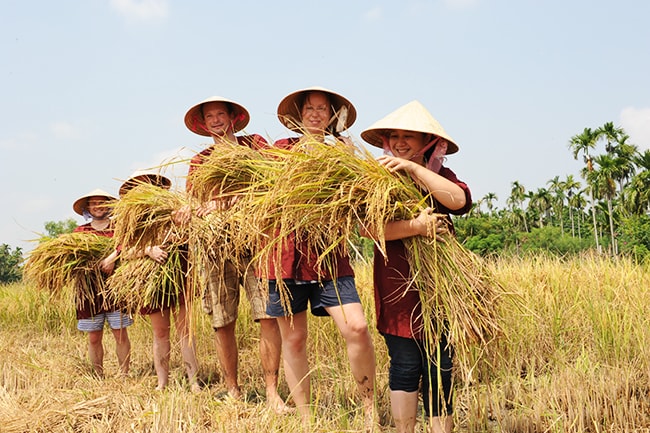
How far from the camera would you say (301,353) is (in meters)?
2.62

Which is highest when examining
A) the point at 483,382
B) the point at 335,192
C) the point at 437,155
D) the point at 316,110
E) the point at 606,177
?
the point at 606,177

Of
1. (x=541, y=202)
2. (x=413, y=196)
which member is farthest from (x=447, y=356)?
(x=541, y=202)

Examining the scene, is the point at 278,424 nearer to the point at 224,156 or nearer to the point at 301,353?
the point at 301,353

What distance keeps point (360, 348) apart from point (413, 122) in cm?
102

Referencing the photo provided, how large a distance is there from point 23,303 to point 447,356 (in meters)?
6.92

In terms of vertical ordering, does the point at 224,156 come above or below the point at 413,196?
above

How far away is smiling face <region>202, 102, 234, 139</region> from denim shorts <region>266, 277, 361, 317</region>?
1.06 m

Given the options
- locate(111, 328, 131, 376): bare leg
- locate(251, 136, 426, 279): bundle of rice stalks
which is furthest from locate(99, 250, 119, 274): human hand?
locate(251, 136, 426, 279): bundle of rice stalks

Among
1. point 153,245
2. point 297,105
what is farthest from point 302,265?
point 153,245

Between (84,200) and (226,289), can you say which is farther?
(84,200)

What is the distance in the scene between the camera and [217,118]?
322 cm

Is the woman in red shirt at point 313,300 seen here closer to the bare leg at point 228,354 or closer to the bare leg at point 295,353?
the bare leg at point 295,353

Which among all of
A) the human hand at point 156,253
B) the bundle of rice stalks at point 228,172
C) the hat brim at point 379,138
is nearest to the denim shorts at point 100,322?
the human hand at point 156,253

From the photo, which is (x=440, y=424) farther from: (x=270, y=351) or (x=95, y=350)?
(x=95, y=350)
